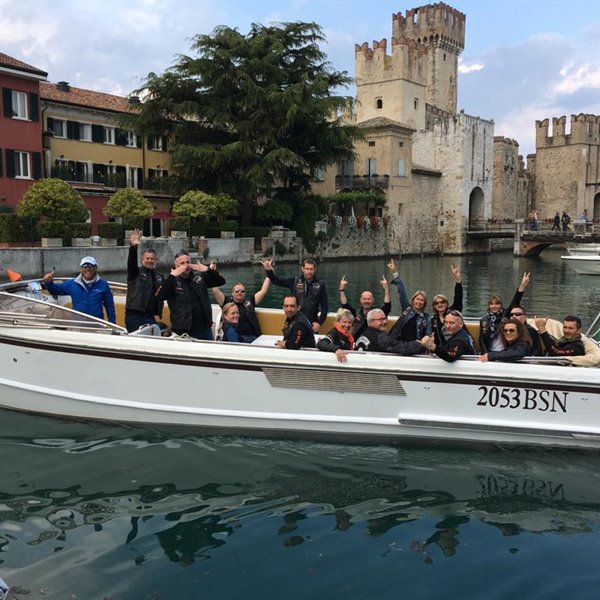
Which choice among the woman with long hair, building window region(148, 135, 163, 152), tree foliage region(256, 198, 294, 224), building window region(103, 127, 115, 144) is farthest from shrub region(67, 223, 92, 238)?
the woman with long hair

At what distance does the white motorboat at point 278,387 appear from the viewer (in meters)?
6.49

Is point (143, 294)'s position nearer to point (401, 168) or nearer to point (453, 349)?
point (453, 349)

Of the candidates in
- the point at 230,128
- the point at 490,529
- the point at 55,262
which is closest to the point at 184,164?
the point at 230,128

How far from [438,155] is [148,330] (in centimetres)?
5835

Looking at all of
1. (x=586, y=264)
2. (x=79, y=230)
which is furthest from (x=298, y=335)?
(x=586, y=264)

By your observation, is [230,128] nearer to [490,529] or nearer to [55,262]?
[55,262]

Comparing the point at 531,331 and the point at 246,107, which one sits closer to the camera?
the point at 531,331

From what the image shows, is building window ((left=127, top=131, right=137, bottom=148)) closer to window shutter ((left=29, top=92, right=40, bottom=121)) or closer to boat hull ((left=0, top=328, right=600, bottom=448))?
window shutter ((left=29, top=92, right=40, bottom=121))

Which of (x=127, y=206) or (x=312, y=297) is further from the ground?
(x=127, y=206)

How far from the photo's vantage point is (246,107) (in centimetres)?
3928

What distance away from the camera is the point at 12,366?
736 centimetres

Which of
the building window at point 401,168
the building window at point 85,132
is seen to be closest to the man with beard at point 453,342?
the building window at point 85,132

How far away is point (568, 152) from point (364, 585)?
82.2 metres

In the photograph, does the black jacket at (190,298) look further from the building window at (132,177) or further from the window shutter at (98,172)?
the building window at (132,177)
